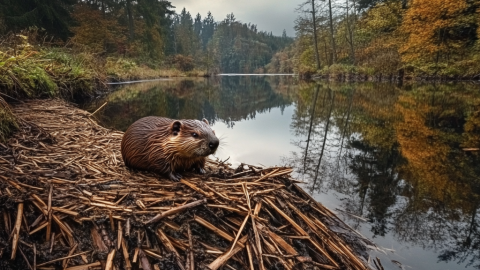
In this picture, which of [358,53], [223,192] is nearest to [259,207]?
[223,192]

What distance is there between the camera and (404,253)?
→ 2.08 meters

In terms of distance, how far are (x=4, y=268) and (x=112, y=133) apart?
285 centimetres

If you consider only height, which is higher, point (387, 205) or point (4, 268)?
point (4, 268)

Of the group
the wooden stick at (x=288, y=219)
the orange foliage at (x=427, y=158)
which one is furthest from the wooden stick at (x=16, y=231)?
the orange foliage at (x=427, y=158)

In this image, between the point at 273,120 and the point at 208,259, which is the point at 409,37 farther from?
the point at 208,259

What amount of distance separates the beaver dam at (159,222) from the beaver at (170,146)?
114 mm

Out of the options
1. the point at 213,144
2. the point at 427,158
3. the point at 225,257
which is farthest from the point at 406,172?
the point at 225,257

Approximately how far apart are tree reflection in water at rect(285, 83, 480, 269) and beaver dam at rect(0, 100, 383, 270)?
21.4 inches

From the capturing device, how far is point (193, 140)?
2.34m

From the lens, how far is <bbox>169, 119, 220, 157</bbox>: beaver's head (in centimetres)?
234

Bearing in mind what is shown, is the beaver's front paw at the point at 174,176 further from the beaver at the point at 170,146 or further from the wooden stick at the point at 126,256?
the wooden stick at the point at 126,256

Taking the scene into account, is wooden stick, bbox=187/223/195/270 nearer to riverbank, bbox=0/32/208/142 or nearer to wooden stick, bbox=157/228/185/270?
wooden stick, bbox=157/228/185/270

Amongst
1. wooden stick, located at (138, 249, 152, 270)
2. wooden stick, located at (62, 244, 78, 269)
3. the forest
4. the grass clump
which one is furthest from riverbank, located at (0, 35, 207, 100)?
the forest

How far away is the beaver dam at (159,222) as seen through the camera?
4.80 ft
